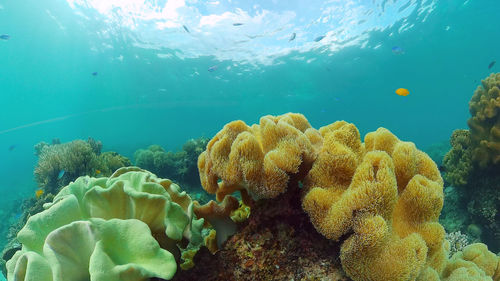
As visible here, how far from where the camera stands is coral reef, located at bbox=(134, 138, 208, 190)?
8.53 m

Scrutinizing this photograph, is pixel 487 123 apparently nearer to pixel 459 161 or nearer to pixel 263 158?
pixel 459 161

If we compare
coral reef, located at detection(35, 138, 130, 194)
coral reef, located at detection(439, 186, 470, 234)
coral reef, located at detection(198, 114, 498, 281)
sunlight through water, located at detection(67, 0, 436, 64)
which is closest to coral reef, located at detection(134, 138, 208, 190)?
coral reef, located at detection(35, 138, 130, 194)

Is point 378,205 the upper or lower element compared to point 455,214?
lower

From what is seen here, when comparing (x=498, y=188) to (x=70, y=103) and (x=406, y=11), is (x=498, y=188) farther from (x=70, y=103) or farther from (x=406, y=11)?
(x=70, y=103)

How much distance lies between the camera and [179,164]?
350 inches

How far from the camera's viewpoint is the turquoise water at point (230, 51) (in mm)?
18562

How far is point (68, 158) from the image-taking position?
648 cm

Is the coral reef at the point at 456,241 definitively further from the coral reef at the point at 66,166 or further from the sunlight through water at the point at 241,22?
the sunlight through water at the point at 241,22

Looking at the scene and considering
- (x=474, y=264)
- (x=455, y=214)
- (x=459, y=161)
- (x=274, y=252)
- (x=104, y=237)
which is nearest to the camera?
(x=104, y=237)

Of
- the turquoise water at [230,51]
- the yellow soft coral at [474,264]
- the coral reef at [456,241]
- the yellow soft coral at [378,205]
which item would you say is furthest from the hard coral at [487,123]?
the turquoise water at [230,51]

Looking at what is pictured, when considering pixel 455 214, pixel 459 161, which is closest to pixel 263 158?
pixel 459 161

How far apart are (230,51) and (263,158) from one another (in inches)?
951

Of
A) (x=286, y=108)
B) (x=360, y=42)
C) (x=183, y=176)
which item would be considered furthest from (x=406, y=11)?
(x=286, y=108)

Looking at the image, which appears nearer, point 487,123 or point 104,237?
point 104,237
